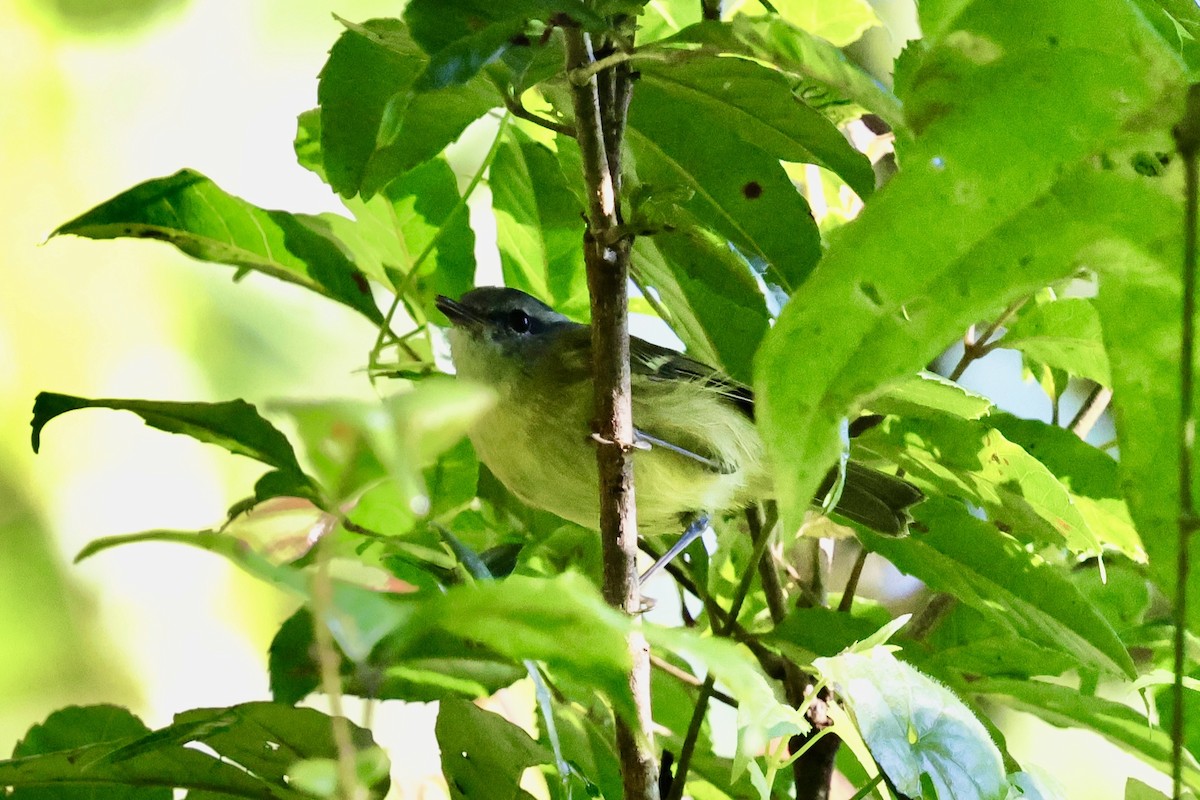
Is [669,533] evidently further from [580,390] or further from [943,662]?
[943,662]

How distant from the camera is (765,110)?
834 millimetres

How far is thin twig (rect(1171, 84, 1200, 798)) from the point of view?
456 millimetres

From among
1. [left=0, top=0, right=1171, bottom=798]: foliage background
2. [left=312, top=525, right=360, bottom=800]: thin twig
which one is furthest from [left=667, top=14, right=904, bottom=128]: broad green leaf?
[left=0, top=0, right=1171, bottom=798]: foliage background

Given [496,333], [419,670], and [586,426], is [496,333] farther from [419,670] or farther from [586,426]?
[419,670]

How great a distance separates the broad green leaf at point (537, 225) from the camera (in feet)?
3.75

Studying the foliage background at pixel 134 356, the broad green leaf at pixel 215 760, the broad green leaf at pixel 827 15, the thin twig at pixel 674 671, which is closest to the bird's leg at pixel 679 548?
the thin twig at pixel 674 671

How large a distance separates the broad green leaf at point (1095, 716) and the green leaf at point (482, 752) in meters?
0.50

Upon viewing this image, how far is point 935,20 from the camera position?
1.59 ft

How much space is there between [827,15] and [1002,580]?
670mm

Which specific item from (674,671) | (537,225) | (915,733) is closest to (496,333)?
(537,225)

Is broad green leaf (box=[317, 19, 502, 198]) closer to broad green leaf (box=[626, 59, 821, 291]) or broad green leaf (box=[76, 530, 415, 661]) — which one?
broad green leaf (box=[626, 59, 821, 291])

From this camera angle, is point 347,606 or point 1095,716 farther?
point 1095,716

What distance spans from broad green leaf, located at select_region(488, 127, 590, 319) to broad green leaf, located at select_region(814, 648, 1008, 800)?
1.93 feet

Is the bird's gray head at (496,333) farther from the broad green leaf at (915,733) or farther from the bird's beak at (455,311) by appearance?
the broad green leaf at (915,733)
